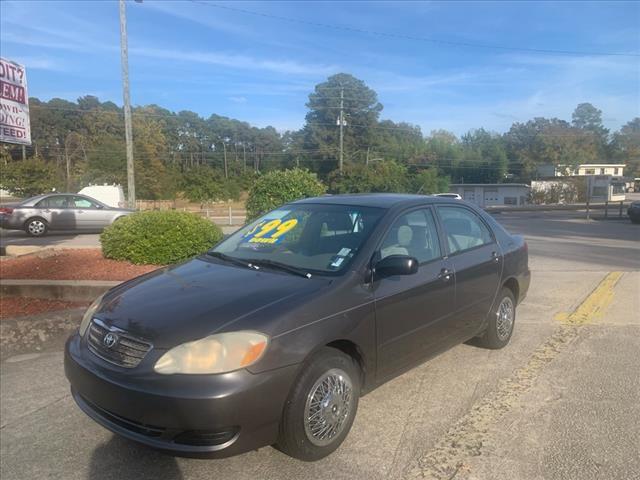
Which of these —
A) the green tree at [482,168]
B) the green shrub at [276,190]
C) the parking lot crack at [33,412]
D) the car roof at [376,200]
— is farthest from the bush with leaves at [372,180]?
the green tree at [482,168]

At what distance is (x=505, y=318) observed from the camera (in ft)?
16.1

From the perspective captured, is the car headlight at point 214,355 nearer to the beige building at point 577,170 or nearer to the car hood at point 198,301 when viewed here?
the car hood at point 198,301

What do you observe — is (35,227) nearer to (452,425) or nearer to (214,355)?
(214,355)

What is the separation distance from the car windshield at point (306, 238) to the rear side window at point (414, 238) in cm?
17

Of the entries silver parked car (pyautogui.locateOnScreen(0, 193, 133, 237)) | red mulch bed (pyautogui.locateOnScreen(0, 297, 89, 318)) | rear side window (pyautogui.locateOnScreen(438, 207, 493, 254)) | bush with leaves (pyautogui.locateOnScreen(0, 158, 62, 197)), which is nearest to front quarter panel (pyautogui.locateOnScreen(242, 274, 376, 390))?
rear side window (pyautogui.locateOnScreen(438, 207, 493, 254))

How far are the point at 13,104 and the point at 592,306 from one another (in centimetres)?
993

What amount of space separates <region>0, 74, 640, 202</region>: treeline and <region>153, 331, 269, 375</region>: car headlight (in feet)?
179

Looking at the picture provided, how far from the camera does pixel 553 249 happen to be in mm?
13039

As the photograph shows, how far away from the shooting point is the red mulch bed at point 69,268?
22.9ft

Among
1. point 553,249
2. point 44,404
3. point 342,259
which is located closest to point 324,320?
point 342,259

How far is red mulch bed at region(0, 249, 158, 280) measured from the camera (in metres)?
6.97

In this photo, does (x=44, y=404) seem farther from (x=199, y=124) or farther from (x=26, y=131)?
(x=199, y=124)

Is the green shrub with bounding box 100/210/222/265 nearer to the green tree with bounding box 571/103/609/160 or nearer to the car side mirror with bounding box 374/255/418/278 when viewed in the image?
the car side mirror with bounding box 374/255/418/278

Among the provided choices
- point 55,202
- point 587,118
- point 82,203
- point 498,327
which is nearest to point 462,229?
point 498,327
